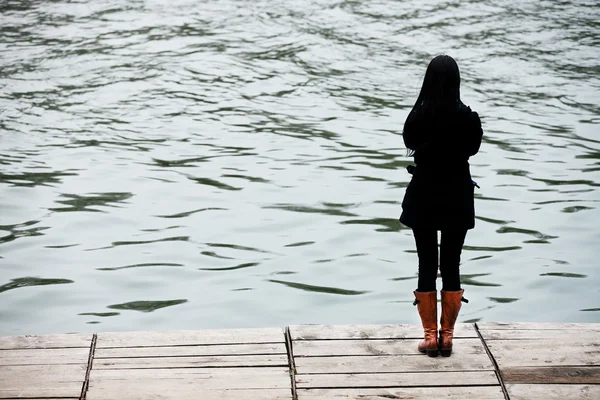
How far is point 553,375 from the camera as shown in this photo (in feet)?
15.3

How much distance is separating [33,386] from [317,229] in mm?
4571

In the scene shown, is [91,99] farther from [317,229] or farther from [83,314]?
[83,314]

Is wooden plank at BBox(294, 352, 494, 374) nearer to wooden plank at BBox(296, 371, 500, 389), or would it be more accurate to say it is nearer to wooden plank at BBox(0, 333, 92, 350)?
wooden plank at BBox(296, 371, 500, 389)

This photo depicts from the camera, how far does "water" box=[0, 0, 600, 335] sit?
24.3ft

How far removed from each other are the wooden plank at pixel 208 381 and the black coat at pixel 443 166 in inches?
43.7

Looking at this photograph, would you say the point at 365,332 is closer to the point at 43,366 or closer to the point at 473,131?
the point at 473,131

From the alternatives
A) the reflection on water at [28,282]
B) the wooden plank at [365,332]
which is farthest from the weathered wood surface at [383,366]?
the reflection on water at [28,282]

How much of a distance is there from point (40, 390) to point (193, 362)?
0.80 meters

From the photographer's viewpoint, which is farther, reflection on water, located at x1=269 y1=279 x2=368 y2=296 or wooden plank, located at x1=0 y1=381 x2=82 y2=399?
reflection on water, located at x1=269 y1=279 x2=368 y2=296

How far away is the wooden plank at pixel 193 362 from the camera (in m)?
4.78

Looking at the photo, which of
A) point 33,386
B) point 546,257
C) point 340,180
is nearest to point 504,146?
point 340,180

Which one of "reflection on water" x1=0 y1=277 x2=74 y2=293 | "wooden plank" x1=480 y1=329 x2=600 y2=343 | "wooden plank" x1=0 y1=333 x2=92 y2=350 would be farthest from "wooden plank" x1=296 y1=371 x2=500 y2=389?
"reflection on water" x1=0 y1=277 x2=74 y2=293

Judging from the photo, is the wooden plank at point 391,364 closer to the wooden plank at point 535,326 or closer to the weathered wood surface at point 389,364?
the weathered wood surface at point 389,364

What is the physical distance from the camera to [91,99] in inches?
542
